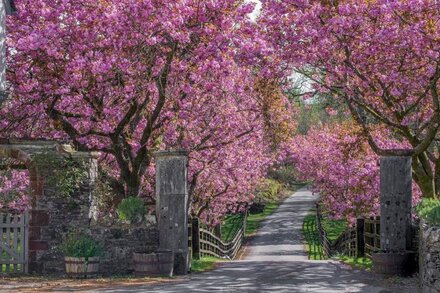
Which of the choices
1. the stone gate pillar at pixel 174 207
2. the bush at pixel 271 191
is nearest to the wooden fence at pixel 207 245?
the stone gate pillar at pixel 174 207

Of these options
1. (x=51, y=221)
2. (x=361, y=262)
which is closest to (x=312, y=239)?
(x=361, y=262)

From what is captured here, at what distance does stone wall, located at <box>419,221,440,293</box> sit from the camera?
36.1ft

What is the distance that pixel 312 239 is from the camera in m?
40.6

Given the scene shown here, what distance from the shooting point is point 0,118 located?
18.7m

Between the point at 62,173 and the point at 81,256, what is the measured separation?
1.97 meters

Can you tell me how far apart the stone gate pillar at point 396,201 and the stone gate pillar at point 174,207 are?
4.64m

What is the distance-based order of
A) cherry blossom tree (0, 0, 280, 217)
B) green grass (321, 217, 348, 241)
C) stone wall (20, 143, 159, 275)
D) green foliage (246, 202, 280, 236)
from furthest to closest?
green foliage (246, 202, 280, 236)
green grass (321, 217, 348, 241)
cherry blossom tree (0, 0, 280, 217)
stone wall (20, 143, 159, 275)

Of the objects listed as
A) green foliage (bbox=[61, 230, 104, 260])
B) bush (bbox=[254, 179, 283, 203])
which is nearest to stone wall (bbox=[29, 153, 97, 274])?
green foliage (bbox=[61, 230, 104, 260])

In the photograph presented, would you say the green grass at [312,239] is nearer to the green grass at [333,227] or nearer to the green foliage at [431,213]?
the green grass at [333,227]

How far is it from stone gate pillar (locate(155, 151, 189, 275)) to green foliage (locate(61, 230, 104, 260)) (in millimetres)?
1500

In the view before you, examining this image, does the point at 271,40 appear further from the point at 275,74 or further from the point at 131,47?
the point at 131,47

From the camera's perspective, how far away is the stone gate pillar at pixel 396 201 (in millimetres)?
15547

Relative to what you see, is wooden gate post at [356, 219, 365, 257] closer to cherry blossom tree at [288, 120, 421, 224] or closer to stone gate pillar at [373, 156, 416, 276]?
cherry blossom tree at [288, 120, 421, 224]

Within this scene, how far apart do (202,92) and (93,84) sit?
12.3 ft
